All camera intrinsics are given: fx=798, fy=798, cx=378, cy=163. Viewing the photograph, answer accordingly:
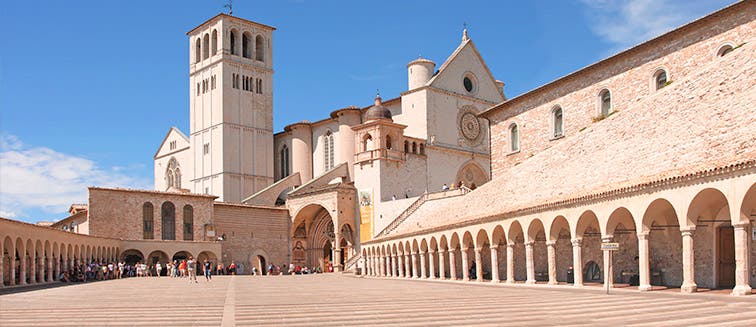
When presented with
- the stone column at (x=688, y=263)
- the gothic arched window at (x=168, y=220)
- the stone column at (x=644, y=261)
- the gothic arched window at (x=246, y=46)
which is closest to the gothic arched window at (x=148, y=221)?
the gothic arched window at (x=168, y=220)

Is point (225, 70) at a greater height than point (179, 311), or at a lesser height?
greater

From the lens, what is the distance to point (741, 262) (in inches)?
776

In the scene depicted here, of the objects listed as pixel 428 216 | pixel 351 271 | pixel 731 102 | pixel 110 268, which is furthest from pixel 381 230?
pixel 731 102

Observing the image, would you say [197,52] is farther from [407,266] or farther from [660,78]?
[660,78]

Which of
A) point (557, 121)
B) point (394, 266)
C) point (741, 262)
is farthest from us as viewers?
point (394, 266)

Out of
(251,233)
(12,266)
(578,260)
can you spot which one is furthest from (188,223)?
(578,260)

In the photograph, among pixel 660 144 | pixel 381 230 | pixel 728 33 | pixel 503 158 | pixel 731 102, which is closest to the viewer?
pixel 731 102

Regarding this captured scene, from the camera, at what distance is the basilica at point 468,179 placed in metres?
23.5

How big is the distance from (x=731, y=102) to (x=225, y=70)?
54681 mm

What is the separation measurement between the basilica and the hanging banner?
4.9 inches

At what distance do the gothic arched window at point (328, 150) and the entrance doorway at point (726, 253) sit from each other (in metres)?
48.5

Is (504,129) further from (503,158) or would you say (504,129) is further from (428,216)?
(428,216)

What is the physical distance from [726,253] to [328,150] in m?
49.5

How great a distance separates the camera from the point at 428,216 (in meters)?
48.5
